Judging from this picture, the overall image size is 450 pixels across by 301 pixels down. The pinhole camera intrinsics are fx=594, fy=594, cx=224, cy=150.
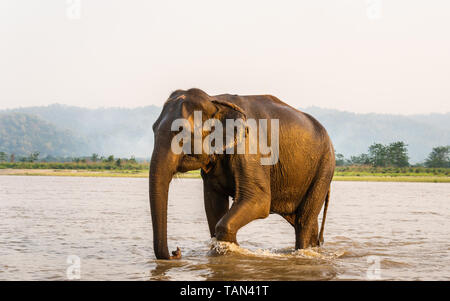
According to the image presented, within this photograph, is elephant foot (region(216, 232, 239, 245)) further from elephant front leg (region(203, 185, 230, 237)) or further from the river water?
elephant front leg (region(203, 185, 230, 237))

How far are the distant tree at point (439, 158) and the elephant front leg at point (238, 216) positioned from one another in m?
62.0

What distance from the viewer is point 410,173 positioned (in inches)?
2087

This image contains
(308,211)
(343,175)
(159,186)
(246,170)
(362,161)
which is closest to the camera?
(159,186)

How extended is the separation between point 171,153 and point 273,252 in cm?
314

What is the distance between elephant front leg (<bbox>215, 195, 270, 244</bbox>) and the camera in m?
8.12

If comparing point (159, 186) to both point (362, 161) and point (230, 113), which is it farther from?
point (362, 161)

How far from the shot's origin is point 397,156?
2447 inches

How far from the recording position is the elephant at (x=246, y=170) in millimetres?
7805

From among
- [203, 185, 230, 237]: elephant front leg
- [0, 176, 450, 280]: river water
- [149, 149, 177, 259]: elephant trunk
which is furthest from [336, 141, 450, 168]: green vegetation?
[149, 149, 177, 259]: elephant trunk

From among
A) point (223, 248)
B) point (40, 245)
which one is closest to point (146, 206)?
point (40, 245)

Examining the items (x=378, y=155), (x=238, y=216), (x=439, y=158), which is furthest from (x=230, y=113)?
(x=439, y=158)
